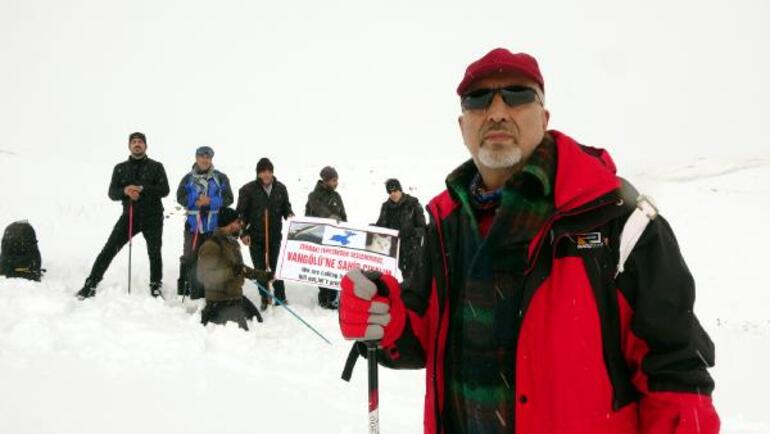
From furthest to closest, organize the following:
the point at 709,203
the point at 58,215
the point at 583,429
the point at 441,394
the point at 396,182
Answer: the point at 709,203 < the point at 58,215 < the point at 396,182 < the point at 441,394 < the point at 583,429

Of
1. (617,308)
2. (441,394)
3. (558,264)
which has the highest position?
(558,264)

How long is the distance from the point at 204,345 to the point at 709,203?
77.6 feet

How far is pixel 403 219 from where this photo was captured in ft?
31.5

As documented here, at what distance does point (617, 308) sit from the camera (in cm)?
184

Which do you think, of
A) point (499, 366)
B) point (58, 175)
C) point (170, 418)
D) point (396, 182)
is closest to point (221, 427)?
point (170, 418)

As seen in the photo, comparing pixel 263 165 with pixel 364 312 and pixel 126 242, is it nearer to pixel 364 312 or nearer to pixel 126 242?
pixel 126 242

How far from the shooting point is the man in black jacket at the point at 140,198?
305 inches

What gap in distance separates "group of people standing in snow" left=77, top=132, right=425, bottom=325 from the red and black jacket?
5869 millimetres

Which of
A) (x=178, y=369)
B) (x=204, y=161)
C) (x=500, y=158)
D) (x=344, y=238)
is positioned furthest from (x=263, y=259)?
(x=500, y=158)

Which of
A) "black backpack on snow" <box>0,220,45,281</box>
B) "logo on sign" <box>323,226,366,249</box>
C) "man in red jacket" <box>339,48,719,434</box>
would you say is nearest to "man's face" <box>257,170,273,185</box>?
"logo on sign" <box>323,226,366,249</box>

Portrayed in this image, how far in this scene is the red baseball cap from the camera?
227cm

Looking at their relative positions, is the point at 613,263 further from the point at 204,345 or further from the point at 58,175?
the point at 58,175

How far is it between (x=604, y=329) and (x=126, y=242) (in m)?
7.66

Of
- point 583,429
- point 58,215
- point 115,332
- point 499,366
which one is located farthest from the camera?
point 58,215
